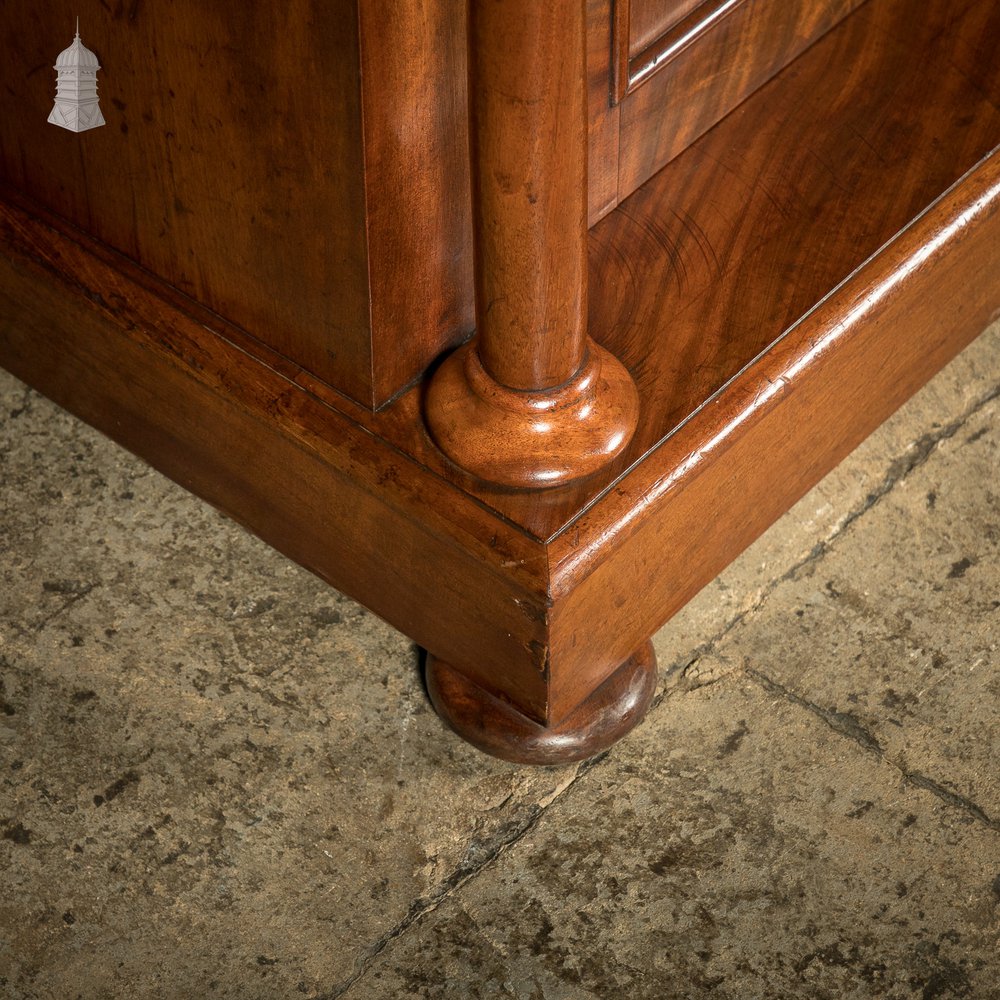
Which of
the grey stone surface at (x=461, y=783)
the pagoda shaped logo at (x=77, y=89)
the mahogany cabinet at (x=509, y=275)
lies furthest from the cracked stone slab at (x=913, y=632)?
the pagoda shaped logo at (x=77, y=89)

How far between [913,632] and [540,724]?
1.62 feet

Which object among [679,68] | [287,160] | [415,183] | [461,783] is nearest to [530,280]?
[415,183]

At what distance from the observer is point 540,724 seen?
158 cm

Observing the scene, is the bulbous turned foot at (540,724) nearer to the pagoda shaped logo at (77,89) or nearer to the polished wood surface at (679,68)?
the polished wood surface at (679,68)

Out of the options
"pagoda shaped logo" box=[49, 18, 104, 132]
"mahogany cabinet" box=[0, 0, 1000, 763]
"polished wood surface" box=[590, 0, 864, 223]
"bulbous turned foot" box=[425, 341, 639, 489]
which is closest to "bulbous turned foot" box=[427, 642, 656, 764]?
"mahogany cabinet" box=[0, 0, 1000, 763]

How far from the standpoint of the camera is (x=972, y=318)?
192cm

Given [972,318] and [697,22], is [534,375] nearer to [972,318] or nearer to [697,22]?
[697,22]

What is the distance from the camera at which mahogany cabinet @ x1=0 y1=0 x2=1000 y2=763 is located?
4.25 ft

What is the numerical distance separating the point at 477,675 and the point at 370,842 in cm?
21

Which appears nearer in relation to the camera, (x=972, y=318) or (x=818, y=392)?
(x=818, y=392)

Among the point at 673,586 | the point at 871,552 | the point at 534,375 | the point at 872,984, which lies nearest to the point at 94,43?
the point at 534,375

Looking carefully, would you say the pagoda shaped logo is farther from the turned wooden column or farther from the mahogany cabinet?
the turned wooden column

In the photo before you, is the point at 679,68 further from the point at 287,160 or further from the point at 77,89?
the point at 77,89

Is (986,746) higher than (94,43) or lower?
lower
